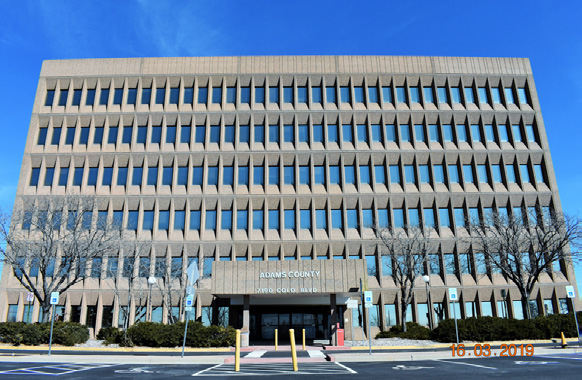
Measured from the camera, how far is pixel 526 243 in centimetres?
3744

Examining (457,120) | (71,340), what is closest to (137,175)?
(71,340)

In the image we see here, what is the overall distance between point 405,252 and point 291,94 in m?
19.5

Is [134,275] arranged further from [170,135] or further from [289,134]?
[289,134]

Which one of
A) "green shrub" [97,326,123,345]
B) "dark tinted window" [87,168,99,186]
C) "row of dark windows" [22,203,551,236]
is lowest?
"green shrub" [97,326,123,345]

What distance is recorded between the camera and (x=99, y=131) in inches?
1719

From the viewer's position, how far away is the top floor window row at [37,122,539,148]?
4297 centimetres

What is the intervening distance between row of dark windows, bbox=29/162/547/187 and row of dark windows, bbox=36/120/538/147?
264 cm

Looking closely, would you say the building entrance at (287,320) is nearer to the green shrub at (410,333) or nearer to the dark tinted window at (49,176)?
the green shrub at (410,333)

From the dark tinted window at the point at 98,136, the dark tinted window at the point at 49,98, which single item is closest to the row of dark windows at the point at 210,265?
the dark tinted window at the point at 98,136

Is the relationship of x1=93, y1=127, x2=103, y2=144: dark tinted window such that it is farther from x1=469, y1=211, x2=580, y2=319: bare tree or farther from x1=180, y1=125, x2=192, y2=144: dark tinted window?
x1=469, y1=211, x2=580, y2=319: bare tree

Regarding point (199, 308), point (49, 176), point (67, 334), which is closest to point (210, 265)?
point (199, 308)

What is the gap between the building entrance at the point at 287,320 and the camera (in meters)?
36.1

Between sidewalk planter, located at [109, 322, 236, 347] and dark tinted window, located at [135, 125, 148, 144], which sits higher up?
dark tinted window, located at [135, 125, 148, 144]

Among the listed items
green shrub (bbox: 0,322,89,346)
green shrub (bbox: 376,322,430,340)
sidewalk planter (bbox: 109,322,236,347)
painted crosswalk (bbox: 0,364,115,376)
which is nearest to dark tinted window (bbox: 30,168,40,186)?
green shrub (bbox: 0,322,89,346)
